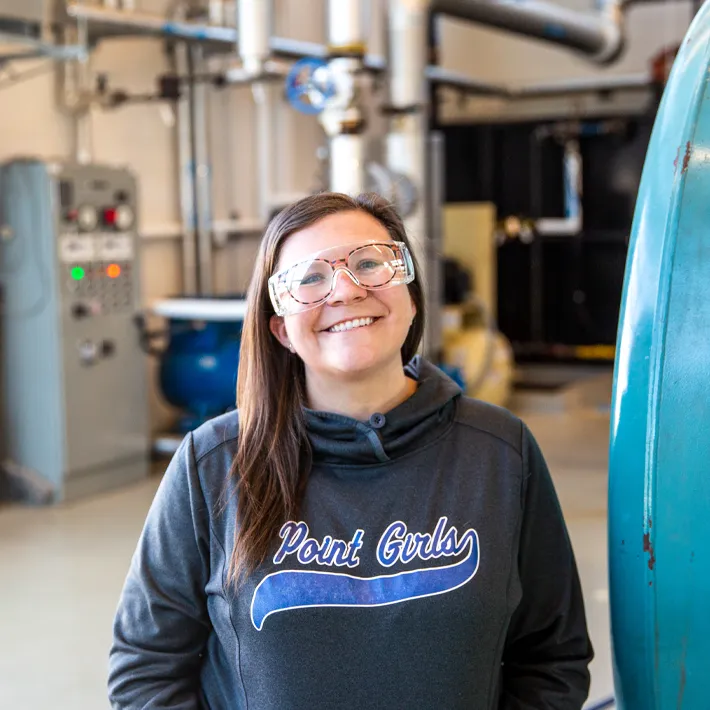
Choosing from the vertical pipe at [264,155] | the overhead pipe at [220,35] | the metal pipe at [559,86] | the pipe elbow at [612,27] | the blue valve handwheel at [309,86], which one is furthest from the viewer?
the metal pipe at [559,86]

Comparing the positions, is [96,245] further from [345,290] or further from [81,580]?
[345,290]

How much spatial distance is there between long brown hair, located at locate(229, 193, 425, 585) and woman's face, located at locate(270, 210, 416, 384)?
0.03 m

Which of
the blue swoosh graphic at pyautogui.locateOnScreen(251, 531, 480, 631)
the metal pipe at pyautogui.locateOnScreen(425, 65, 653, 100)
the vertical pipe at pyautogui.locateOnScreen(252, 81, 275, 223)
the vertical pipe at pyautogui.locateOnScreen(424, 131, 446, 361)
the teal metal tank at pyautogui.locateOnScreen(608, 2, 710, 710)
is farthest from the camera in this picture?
the metal pipe at pyautogui.locateOnScreen(425, 65, 653, 100)

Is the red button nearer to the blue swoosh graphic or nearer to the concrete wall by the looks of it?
the concrete wall

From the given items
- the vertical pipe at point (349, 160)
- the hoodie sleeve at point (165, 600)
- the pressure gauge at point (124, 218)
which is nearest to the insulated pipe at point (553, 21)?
the vertical pipe at point (349, 160)

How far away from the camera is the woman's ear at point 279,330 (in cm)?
161

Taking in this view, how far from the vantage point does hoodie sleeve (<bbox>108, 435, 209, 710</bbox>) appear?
150cm

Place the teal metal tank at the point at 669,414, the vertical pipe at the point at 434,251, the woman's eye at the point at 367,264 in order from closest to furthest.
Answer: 1. the teal metal tank at the point at 669,414
2. the woman's eye at the point at 367,264
3. the vertical pipe at the point at 434,251

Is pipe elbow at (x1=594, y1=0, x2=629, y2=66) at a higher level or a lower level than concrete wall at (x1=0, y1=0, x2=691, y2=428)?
higher

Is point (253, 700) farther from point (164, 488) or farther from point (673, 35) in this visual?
point (673, 35)

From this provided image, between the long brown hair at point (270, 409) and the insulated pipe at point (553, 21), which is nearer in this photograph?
the long brown hair at point (270, 409)

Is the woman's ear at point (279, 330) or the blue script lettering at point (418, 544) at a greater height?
the woman's ear at point (279, 330)

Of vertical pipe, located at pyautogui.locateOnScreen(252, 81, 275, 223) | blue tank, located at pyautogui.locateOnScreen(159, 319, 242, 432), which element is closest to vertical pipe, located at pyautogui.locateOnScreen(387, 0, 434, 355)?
blue tank, located at pyautogui.locateOnScreen(159, 319, 242, 432)

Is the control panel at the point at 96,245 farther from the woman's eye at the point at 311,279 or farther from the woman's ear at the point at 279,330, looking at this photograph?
the woman's eye at the point at 311,279
